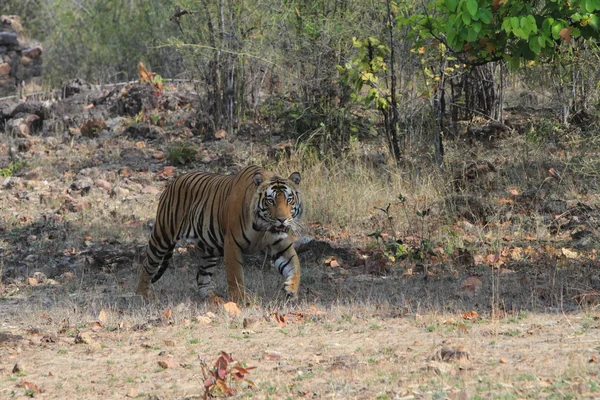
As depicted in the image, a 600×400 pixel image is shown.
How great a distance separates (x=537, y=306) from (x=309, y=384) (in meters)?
2.74

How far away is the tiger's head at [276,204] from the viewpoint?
784cm

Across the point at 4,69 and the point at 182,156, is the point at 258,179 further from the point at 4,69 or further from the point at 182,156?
the point at 4,69

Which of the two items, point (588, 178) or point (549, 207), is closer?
point (549, 207)

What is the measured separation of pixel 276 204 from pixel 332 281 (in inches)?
56.9

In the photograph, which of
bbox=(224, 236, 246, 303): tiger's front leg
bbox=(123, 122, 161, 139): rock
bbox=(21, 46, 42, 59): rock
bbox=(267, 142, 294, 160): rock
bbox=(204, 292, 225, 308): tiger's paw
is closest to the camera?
bbox=(204, 292, 225, 308): tiger's paw

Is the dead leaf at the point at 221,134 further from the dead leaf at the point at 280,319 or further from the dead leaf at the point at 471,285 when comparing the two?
the dead leaf at the point at 280,319

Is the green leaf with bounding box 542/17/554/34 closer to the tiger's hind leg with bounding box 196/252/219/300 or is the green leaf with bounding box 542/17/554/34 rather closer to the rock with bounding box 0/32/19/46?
the tiger's hind leg with bounding box 196/252/219/300

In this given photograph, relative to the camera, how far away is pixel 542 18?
295 inches

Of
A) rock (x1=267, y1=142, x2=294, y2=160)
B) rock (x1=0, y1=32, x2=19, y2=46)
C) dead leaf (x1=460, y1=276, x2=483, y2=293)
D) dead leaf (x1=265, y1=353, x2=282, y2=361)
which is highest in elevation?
rock (x1=0, y1=32, x2=19, y2=46)

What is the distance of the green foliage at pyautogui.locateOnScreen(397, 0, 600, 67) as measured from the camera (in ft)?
22.9

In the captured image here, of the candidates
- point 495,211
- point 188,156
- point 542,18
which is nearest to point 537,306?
point 542,18

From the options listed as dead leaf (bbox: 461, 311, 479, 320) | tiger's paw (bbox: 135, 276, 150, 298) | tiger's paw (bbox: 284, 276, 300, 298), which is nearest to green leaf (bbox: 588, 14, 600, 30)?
dead leaf (bbox: 461, 311, 479, 320)

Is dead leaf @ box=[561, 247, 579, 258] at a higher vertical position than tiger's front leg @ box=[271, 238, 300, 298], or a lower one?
lower

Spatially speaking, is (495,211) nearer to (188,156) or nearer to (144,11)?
(188,156)
